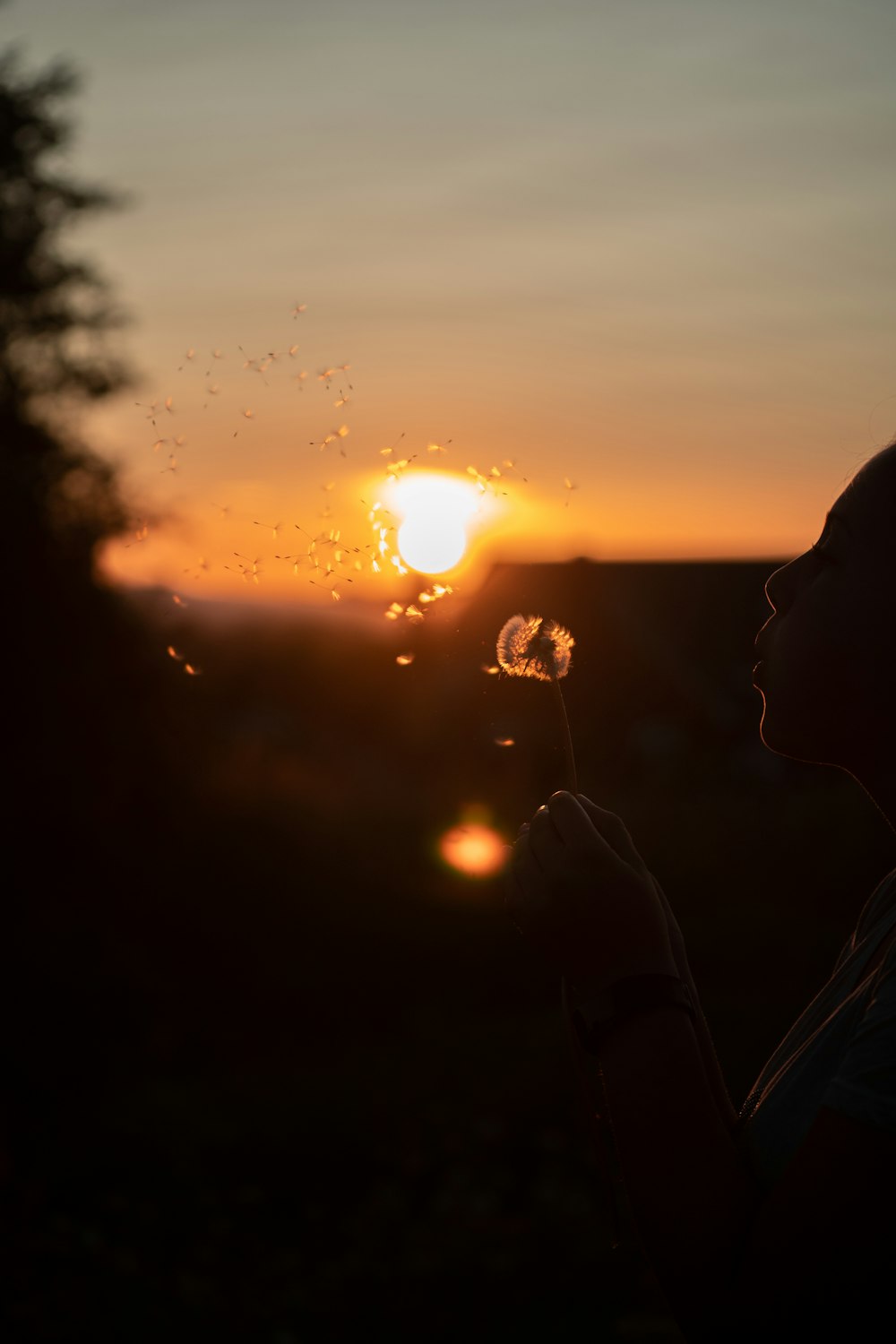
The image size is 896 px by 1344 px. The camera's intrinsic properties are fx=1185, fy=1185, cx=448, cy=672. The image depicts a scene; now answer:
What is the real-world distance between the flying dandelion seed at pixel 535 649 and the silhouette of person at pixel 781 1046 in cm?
51

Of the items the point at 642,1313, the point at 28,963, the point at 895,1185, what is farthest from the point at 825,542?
the point at 28,963

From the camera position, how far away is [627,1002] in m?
1.56

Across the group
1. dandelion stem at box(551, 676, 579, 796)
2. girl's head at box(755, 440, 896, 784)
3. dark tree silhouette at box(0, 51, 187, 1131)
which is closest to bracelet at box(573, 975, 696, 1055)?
girl's head at box(755, 440, 896, 784)

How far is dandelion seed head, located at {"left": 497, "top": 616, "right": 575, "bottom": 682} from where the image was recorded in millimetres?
2328

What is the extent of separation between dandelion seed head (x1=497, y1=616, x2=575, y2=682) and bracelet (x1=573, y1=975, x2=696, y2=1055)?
0.83m

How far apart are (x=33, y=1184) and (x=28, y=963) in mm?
3840

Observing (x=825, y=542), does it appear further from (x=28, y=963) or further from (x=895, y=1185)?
(x=28, y=963)

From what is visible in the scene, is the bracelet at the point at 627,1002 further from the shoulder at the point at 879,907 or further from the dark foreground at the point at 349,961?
the dark foreground at the point at 349,961

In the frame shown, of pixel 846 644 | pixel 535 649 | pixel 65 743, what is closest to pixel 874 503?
pixel 846 644

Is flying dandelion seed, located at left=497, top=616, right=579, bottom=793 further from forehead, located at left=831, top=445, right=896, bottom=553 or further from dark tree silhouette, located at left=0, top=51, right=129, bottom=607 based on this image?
dark tree silhouette, located at left=0, top=51, right=129, bottom=607

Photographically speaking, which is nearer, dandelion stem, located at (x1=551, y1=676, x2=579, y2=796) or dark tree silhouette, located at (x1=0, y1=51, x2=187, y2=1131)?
dandelion stem, located at (x1=551, y1=676, x2=579, y2=796)

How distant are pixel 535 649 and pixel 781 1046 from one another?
87cm

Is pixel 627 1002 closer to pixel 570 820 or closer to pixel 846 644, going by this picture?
pixel 570 820

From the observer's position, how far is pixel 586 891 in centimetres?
163
